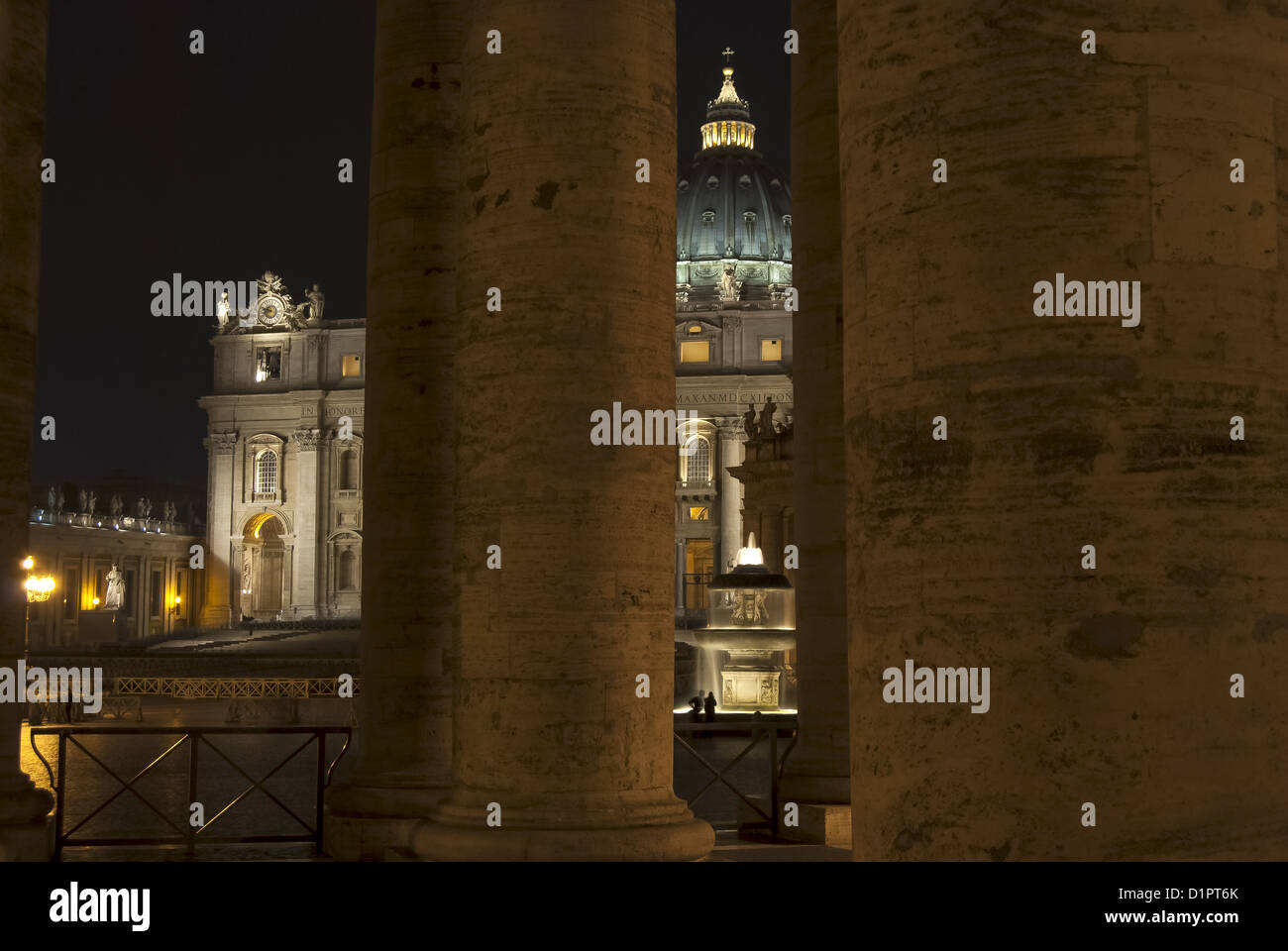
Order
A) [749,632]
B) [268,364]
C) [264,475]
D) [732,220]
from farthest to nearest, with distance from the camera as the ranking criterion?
[732,220] < [264,475] < [268,364] < [749,632]

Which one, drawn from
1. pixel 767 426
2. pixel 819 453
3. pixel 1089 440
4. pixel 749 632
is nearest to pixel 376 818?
pixel 819 453

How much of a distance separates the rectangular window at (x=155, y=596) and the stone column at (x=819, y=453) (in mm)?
92685

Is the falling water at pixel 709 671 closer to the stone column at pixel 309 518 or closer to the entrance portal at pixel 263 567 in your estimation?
the stone column at pixel 309 518

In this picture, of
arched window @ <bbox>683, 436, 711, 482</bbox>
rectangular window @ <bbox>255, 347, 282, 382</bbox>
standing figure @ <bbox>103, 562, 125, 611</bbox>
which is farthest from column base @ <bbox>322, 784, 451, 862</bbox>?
rectangular window @ <bbox>255, 347, 282, 382</bbox>

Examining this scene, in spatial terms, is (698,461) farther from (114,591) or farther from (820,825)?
(820,825)

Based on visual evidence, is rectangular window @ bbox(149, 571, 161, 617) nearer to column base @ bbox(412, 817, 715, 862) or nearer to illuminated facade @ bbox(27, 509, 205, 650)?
illuminated facade @ bbox(27, 509, 205, 650)

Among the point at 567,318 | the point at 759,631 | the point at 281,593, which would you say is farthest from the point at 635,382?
the point at 281,593

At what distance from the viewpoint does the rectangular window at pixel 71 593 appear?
280 feet

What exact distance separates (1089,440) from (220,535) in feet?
369

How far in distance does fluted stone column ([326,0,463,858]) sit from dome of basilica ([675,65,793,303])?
116 meters

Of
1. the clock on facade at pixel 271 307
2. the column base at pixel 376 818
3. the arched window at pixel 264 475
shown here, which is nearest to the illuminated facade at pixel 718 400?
the clock on facade at pixel 271 307

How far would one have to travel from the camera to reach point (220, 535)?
113 meters

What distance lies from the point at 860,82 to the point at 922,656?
198cm

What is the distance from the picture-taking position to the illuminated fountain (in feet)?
103
